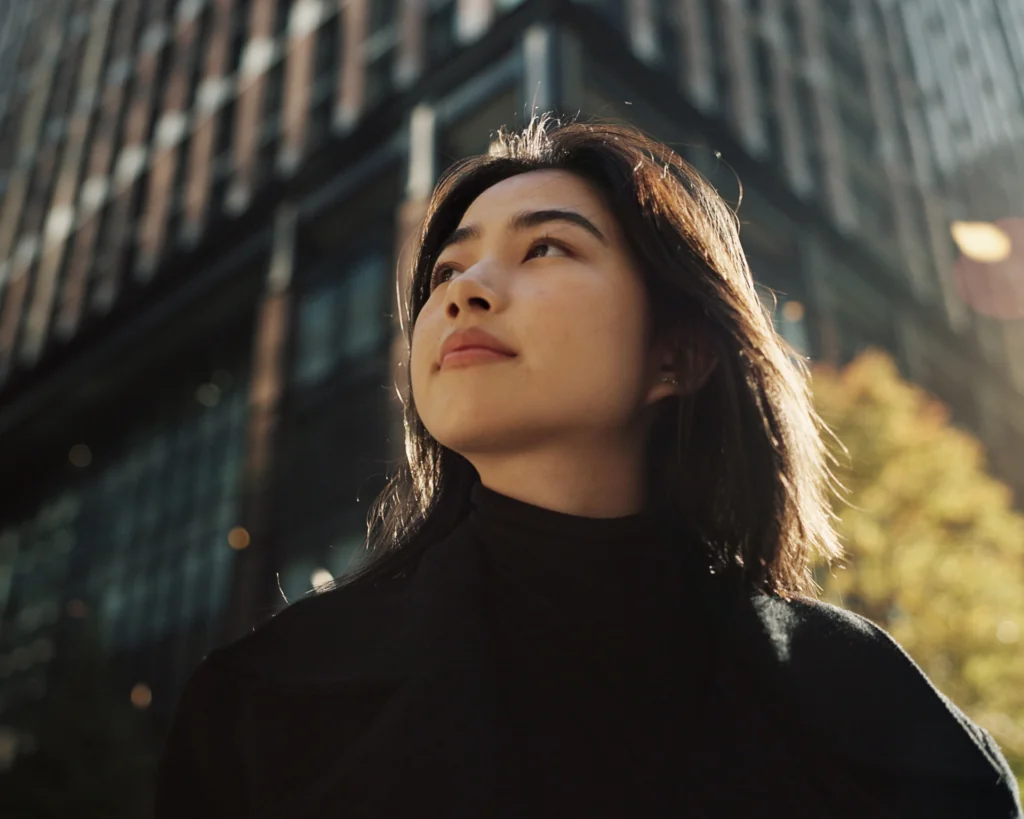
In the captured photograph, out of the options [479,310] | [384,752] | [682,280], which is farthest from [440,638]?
[682,280]

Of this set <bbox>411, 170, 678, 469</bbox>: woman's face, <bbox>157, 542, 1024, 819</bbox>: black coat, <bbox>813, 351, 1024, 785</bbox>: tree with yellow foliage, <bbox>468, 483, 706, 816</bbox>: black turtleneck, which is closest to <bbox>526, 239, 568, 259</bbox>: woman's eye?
<bbox>411, 170, 678, 469</bbox>: woman's face

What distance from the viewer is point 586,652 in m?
1.52

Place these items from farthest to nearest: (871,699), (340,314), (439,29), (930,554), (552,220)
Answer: (340,314), (439,29), (930,554), (552,220), (871,699)

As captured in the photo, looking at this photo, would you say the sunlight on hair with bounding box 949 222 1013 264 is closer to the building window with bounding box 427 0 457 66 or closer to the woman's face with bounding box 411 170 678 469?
the building window with bounding box 427 0 457 66

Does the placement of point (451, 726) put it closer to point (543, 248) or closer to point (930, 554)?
point (543, 248)

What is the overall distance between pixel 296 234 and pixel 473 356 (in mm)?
17105

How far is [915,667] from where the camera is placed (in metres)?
1.57

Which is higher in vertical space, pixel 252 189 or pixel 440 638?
pixel 252 189

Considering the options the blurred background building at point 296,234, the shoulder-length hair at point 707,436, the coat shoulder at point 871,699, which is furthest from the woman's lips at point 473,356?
the blurred background building at point 296,234

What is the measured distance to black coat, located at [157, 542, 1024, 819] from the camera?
4.31ft

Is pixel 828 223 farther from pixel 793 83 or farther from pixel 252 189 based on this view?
pixel 252 189

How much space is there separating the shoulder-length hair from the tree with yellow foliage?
9.56m

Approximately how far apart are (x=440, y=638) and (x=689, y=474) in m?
0.60

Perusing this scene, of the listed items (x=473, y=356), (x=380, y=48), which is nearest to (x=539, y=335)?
(x=473, y=356)
